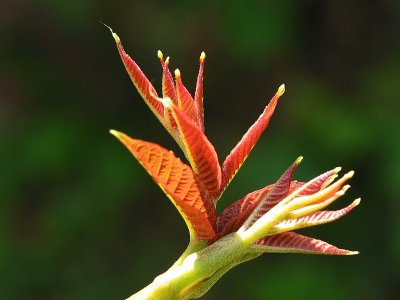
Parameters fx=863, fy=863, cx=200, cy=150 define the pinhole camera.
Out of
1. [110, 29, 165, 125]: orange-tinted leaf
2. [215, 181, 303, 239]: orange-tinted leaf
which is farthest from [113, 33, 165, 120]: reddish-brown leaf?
[215, 181, 303, 239]: orange-tinted leaf

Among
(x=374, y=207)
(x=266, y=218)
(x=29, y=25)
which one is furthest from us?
(x=29, y=25)

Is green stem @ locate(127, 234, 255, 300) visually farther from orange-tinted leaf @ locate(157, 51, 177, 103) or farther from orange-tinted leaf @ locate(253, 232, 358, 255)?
orange-tinted leaf @ locate(157, 51, 177, 103)

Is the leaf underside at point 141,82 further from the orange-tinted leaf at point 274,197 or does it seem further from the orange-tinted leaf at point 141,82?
the orange-tinted leaf at point 274,197

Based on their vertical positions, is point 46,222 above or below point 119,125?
below

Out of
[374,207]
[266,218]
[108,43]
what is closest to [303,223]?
[266,218]

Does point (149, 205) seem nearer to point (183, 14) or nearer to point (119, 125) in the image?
point (119, 125)

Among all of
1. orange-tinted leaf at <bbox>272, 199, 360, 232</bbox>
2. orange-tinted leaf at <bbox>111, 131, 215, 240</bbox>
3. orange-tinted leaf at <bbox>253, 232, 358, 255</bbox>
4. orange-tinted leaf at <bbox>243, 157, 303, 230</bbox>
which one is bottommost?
orange-tinted leaf at <bbox>253, 232, 358, 255</bbox>

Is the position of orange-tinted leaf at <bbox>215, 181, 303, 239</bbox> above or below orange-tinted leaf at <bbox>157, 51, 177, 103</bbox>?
below

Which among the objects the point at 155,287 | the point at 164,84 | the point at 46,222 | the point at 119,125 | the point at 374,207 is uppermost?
the point at 164,84

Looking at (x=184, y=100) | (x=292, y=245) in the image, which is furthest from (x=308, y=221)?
(x=184, y=100)
